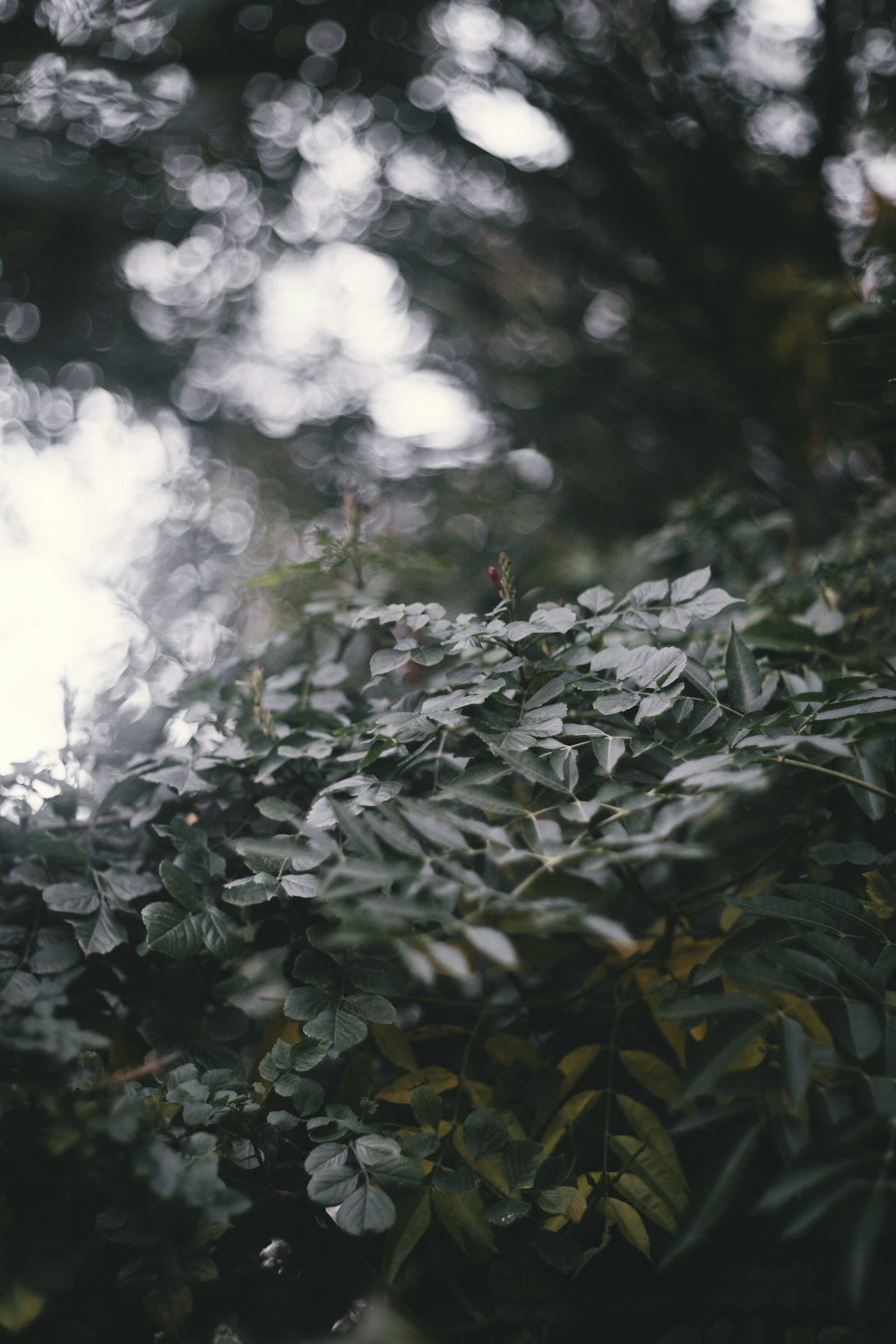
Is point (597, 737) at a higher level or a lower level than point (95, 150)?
higher

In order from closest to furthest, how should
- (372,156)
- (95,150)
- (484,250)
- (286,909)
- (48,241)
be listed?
(286,909)
(95,150)
(48,241)
(372,156)
(484,250)

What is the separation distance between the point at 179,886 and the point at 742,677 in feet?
1.70

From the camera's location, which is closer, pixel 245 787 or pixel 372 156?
pixel 245 787

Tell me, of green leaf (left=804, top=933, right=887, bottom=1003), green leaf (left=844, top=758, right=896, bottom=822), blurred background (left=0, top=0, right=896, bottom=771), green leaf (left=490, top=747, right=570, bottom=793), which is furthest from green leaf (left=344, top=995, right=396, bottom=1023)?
blurred background (left=0, top=0, right=896, bottom=771)

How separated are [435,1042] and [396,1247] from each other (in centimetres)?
22

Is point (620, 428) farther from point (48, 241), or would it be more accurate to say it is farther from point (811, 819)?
point (811, 819)

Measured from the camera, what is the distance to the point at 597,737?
658 mm

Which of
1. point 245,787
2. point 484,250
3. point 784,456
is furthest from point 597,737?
point 484,250

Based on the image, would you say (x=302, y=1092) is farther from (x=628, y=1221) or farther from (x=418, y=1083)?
(x=628, y=1221)

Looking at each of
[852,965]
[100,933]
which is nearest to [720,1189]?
[852,965]

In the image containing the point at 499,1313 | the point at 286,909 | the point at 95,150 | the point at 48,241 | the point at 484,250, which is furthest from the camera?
the point at 484,250

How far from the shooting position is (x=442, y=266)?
8.50 feet

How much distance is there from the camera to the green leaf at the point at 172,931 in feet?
2.10

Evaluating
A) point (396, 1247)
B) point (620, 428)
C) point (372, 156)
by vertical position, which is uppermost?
point (372, 156)
